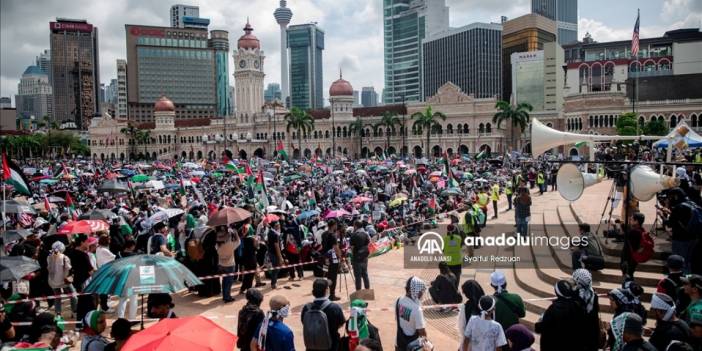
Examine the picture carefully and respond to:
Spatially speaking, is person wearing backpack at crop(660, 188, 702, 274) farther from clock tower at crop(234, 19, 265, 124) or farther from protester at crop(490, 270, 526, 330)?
clock tower at crop(234, 19, 265, 124)

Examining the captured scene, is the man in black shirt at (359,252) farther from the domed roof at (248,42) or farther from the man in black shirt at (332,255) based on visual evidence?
the domed roof at (248,42)

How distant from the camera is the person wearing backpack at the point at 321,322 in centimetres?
564

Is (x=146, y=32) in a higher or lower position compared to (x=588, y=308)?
higher

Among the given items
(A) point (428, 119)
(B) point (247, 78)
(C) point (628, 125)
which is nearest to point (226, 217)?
(C) point (628, 125)

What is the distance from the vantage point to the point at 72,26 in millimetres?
172375

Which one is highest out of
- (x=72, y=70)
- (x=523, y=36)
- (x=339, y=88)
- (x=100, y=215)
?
(x=72, y=70)

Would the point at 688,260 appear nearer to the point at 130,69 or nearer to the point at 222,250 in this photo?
the point at 222,250

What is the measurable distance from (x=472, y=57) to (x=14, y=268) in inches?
4877

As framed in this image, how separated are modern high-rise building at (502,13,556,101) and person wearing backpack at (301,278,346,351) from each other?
11824cm

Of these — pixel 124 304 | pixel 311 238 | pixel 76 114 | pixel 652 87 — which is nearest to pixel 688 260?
pixel 311 238

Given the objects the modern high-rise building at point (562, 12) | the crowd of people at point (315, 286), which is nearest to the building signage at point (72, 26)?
the modern high-rise building at point (562, 12)

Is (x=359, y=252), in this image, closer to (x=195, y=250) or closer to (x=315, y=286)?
(x=195, y=250)

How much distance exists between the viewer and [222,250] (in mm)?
9727

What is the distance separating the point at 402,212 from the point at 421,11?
450 feet
